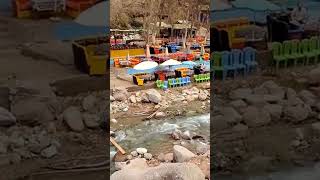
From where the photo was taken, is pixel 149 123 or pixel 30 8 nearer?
pixel 30 8

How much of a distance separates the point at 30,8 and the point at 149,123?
1477mm

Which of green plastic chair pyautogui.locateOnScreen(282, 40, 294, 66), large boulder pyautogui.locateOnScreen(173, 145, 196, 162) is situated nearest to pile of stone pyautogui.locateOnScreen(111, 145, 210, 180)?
large boulder pyautogui.locateOnScreen(173, 145, 196, 162)

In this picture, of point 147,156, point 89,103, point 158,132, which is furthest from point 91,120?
point 158,132

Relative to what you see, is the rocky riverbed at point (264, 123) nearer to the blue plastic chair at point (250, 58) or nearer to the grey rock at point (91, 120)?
the blue plastic chair at point (250, 58)

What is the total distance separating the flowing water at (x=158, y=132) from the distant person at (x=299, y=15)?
3.46 ft

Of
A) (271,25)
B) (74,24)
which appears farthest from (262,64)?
(74,24)

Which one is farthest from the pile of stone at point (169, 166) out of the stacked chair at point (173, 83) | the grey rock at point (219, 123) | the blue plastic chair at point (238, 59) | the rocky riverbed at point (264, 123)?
the blue plastic chair at point (238, 59)

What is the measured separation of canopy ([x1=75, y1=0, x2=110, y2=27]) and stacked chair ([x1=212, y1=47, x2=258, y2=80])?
651mm

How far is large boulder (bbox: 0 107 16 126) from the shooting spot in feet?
7.84

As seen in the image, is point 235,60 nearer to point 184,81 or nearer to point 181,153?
point 181,153

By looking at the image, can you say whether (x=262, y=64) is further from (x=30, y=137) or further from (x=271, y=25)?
(x=30, y=137)

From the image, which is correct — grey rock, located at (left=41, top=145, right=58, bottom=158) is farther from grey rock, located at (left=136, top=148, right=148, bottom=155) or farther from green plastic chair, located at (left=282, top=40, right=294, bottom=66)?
green plastic chair, located at (left=282, top=40, right=294, bottom=66)

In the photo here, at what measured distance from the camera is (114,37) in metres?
3.74

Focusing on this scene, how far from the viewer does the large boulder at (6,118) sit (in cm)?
239
